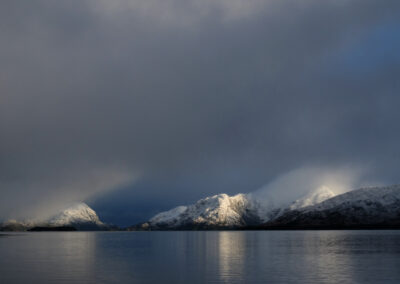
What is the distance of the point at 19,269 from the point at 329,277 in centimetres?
4969

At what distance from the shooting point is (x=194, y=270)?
69.4 metres

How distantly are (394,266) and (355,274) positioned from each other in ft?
47.6

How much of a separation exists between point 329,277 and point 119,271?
1259 inches

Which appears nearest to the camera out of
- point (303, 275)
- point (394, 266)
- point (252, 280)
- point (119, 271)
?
point (252, 280)

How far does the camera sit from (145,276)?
6106 centimetres

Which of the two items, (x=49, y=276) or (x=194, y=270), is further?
(x=194, y=270)

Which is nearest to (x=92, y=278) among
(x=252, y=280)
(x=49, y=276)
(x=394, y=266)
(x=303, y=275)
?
(x=49, y=276)

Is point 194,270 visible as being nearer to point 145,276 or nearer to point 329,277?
point 145,276

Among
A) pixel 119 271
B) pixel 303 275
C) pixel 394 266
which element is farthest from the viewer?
pixel 394 266

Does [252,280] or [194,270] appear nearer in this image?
[252,280]

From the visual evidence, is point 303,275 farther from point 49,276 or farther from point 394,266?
point 49,276

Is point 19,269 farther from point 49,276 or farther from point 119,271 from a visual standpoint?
point 119,271

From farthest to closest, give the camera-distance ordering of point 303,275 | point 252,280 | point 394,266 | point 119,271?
point 394,266
point 119,271
point 303,275
point 252,280

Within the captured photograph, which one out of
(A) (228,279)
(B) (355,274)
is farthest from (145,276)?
(B) (355,274)
